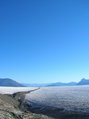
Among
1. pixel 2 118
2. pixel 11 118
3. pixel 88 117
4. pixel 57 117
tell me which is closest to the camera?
pixel 2 118

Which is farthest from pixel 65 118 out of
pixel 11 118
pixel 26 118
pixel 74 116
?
pixel 11 118

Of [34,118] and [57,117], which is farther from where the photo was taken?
[57,117]

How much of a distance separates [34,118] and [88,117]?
39.5 ft

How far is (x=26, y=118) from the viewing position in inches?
1583

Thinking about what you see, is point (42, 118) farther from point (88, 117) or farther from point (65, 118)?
point (88, 117)

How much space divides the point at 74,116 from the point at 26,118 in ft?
42.8

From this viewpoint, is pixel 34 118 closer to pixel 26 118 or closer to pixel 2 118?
pixel 26 118

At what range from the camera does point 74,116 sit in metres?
48.4

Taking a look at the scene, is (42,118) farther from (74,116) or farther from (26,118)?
(74,116)

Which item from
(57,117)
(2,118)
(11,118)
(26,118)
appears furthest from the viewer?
(57,117)

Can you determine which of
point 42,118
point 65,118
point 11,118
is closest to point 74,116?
point 65,118

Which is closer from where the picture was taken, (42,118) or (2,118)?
(2,118)

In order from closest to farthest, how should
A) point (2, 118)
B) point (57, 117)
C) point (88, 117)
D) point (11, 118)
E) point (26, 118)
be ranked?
point (2, 118)
point (11, 118)
point (26, 118)
point (88, 117)
point (57, 117)

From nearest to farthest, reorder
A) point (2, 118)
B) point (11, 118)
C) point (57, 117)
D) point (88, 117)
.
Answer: point (2, 118), point (11, 118), point (88, 117), point (57, 117)
